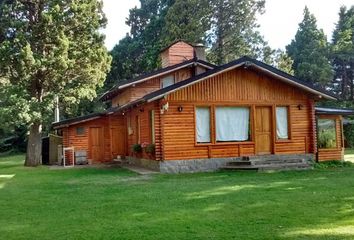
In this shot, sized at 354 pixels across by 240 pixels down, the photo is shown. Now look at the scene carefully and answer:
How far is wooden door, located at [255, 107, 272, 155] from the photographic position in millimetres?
16812

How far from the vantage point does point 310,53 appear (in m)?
43.3

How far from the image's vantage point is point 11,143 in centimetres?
3978

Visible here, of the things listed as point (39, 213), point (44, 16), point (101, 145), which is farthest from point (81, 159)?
point (39, 213)

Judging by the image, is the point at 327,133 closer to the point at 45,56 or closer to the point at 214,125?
the point at 214,125

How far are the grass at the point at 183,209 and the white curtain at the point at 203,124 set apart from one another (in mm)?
3372

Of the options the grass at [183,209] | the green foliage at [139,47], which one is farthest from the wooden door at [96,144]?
the green foliage at [139,47]

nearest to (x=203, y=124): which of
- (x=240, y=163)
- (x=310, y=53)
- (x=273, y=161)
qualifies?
(x=240, y=163)

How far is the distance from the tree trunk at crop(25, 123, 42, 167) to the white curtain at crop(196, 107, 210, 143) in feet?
31.6

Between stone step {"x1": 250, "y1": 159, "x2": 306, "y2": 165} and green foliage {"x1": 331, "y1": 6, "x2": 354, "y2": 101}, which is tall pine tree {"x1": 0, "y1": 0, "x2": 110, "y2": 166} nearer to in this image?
stone step {"x1": 250, "y1": 159, "x2": 306, "y2": 165}

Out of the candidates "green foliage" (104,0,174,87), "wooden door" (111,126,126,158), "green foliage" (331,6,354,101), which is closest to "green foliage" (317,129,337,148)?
"wooden door" (111,126,126,158)

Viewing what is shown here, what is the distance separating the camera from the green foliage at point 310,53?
138 ft

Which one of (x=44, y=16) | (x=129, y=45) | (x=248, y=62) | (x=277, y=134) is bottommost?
(x=277, y=134)

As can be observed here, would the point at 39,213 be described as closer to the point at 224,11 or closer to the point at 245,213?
the point at 245,213

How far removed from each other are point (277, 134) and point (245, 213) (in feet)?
33.3
